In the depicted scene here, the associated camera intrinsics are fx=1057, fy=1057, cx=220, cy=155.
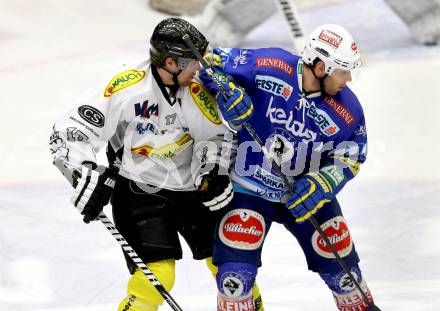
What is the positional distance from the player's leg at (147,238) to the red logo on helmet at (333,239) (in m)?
0.57

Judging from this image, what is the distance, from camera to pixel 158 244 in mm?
4172

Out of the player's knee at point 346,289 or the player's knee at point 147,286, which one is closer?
the player's knee at point 147,286

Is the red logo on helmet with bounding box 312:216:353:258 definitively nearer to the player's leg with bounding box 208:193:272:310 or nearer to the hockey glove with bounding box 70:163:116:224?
the player's leg with bounding box 208:193:272:310

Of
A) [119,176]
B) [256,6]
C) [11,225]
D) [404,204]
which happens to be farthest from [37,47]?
[119,176]

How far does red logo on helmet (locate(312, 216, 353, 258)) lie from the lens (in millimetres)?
4336

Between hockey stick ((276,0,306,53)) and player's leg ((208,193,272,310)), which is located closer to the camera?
player's leg ((208,193,272,310))

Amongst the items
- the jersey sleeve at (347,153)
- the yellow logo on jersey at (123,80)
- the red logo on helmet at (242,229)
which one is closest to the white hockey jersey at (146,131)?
the yellow logo on jersey at (123,80)

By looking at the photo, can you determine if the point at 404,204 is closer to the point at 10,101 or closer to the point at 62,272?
the point at 62,272

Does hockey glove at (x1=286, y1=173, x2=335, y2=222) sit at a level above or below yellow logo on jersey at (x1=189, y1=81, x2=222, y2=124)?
below

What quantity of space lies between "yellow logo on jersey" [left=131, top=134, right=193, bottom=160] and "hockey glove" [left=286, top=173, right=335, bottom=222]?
0.48 m

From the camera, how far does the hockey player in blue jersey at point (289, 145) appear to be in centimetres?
418

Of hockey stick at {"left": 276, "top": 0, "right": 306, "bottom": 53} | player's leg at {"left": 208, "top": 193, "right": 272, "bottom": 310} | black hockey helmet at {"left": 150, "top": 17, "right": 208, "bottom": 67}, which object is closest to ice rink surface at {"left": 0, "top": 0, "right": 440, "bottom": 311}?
hockey stick at {"left": 276, "top": 0, "right": 306, "bottom": 53}

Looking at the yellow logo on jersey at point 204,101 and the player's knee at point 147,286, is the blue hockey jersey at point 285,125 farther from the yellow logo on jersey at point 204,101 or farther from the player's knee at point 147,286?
the player's knee at point 147,286

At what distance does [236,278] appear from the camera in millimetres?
4188
